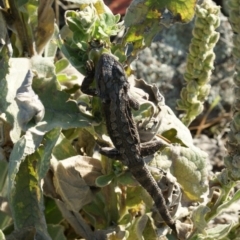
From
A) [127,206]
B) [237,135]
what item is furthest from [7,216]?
[237,135]

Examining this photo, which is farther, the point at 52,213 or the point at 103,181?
the point at 52,213

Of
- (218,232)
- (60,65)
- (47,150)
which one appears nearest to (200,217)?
(218,232)

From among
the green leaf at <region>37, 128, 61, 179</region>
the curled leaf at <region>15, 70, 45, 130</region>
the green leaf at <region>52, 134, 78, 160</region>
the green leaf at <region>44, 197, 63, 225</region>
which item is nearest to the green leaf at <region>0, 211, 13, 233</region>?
the green leaf at <region>44, 197, 63, 225</region>

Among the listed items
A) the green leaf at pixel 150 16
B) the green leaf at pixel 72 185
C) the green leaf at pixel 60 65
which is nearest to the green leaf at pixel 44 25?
the green leaf at pixel 60 65

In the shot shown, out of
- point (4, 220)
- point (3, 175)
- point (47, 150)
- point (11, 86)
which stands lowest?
point (4, 220)

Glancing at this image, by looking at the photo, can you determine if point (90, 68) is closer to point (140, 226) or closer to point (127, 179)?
point (127, 179)

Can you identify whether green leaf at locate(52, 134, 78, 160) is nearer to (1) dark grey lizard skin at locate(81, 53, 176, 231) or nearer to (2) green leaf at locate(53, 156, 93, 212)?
(2) green leaf at locate(53, 156, 93, 212)

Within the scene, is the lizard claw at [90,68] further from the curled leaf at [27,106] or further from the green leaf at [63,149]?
the green leaf at [63,149]
